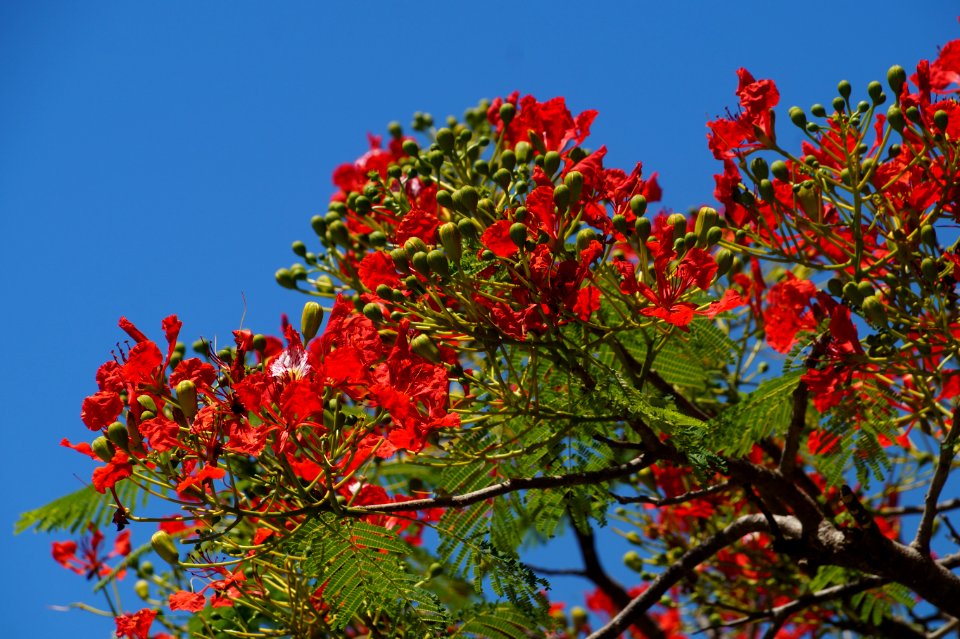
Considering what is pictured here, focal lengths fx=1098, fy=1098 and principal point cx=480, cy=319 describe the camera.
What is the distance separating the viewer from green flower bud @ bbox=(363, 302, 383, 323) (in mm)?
2631

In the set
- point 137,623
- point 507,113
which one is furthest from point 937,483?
point 137,623

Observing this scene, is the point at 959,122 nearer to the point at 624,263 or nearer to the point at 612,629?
the point at 624,263

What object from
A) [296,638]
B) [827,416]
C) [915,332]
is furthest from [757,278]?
[296,638]

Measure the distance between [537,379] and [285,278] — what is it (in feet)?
3.43

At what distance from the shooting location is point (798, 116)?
2.91 m

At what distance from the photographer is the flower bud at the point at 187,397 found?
2.41 meters

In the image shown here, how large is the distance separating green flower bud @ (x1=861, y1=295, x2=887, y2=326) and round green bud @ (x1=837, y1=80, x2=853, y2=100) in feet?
1.96

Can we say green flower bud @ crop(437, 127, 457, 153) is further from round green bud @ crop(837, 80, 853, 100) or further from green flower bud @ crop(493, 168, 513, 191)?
round green bud @ crop(837, 80, 853, 100)

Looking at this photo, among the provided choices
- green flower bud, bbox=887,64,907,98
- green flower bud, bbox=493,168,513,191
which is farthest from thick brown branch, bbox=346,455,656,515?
green flower bud, bbox=887,64,907,98

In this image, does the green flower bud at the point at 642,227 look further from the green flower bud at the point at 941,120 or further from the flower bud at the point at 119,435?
the flower bud at the point at 119,435

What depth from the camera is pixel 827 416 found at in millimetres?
3373

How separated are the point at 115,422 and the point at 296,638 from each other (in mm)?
926

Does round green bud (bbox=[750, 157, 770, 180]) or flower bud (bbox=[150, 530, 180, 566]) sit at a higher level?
round green bud (bbox=[750, 157, 770, 180])

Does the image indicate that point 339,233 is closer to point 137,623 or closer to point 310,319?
point 310,319
